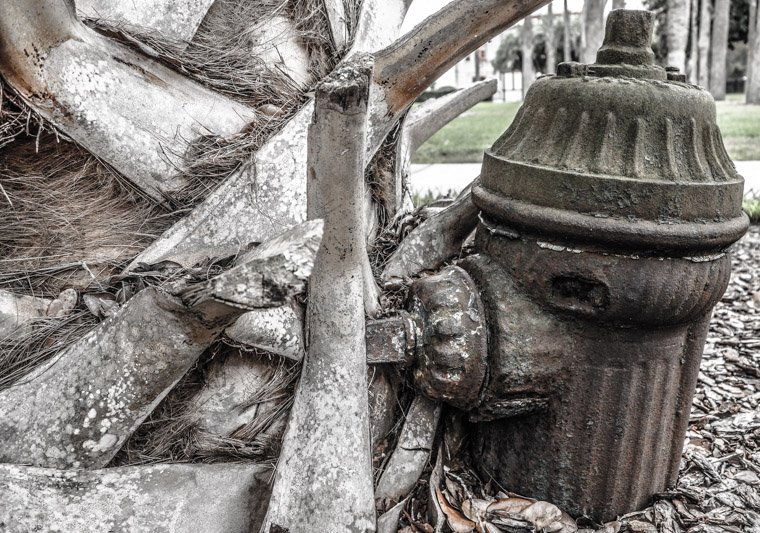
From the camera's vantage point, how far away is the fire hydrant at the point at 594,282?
5.39 feet

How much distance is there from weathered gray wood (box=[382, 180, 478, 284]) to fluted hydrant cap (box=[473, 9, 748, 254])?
0.42 m

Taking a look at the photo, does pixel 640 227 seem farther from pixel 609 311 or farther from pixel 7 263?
pixel 7 263

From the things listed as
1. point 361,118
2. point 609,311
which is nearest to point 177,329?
point 361,118

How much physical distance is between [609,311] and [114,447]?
1.33m

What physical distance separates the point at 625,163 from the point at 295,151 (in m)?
0.94

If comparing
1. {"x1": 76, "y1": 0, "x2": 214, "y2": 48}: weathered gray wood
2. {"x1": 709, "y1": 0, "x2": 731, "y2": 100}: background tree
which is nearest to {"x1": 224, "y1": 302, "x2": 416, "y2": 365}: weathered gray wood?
{"x1": 76, "y1": 0, "x2": 214, "y2": 48}: weathered gray wood

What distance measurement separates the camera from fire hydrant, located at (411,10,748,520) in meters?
1.64

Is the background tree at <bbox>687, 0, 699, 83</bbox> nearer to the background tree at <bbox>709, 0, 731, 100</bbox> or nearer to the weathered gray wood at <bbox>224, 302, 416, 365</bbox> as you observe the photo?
the background tree at <bbox>709, 0, 731, 100</bbox>

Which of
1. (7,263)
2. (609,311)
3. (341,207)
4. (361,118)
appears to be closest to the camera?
(361,118)

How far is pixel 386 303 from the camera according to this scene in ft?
6.48

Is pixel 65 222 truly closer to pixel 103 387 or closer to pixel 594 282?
pixel 103 387

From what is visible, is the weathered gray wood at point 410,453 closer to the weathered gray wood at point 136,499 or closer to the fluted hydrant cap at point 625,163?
the weathered gray wood at point 136,499

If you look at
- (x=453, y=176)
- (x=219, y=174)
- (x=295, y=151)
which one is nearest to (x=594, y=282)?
(x=295, y=151)

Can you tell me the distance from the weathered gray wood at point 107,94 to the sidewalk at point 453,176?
4.81 metres
